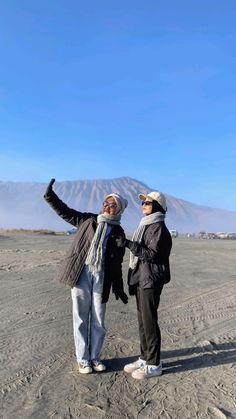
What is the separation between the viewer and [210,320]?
8.35 m

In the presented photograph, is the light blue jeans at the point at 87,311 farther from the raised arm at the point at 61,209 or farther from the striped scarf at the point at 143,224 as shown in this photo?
the raised arm at the point at 61,209

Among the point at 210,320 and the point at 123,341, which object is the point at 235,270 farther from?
the point at 123,341

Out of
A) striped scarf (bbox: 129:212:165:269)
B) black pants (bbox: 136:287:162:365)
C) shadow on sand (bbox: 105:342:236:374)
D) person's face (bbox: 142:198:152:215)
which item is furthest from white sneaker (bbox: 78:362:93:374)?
person's face (bbox: 142:198:152:215)

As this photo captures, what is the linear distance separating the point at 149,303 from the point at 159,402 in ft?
3.53

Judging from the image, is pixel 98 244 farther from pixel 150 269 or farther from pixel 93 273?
pixel 150 269

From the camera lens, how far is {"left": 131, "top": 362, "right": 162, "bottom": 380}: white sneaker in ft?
17.5

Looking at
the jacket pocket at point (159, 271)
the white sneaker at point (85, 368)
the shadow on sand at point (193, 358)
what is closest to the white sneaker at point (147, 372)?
the shadow on sand at point (193, 358)

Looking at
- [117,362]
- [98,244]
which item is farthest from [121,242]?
[117,362]

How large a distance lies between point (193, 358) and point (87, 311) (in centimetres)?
175

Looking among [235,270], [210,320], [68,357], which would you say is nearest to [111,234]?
[68,357]

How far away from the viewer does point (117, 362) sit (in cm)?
590

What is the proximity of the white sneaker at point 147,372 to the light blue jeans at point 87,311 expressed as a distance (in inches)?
20.8

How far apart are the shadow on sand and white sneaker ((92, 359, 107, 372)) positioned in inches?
5.0

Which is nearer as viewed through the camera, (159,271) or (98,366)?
(159,271)
